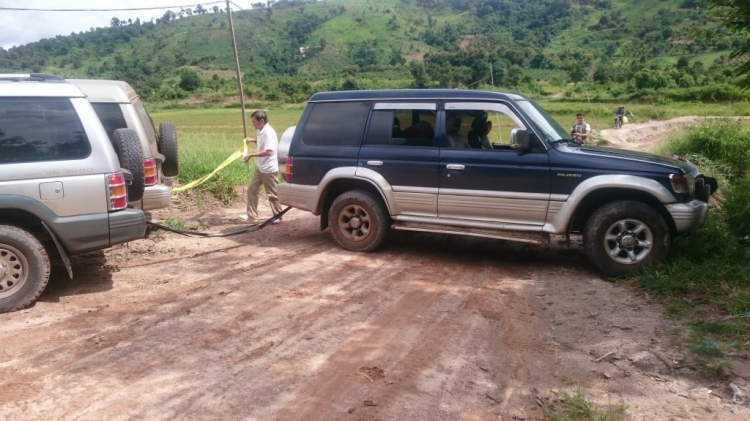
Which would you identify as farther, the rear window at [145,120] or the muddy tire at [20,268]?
the rear window at [145,120]

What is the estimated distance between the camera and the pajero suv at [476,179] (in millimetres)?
6090

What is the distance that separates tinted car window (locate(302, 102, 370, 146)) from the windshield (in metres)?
1.87

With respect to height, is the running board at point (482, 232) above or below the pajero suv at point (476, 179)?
below

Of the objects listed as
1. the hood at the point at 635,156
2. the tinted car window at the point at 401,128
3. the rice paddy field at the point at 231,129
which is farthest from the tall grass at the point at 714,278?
the rice paddy field at the point at 231,129

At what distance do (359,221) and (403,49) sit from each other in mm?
100434

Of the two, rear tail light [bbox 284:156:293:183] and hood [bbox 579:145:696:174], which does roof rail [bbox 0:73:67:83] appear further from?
hood [bbox 579:145:696:174]

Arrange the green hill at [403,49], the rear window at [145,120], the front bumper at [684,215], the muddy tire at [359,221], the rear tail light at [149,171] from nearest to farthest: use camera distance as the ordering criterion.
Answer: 1. the front bumper at [684,215]
2. the rear tail light at [149,171]
3. the muddy tire at [359,221]
4. the rear window at [145,120]
5. the green hill at [403,49]

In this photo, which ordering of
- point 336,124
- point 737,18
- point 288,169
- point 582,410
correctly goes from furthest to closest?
point 288,169, point 336,124, point 737,18, point 582,410

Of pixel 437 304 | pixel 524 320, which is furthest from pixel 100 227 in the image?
pixel 524 320

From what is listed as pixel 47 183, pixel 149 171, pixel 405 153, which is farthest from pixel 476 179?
pixel 47 183

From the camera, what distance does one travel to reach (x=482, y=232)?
6.71 m

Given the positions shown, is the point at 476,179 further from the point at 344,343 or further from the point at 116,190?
the point at 116,190

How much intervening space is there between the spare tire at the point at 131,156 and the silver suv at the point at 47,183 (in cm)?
54

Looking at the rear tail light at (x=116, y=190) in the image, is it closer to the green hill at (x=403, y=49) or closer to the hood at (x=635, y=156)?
the hood at (x=635, y=156)
